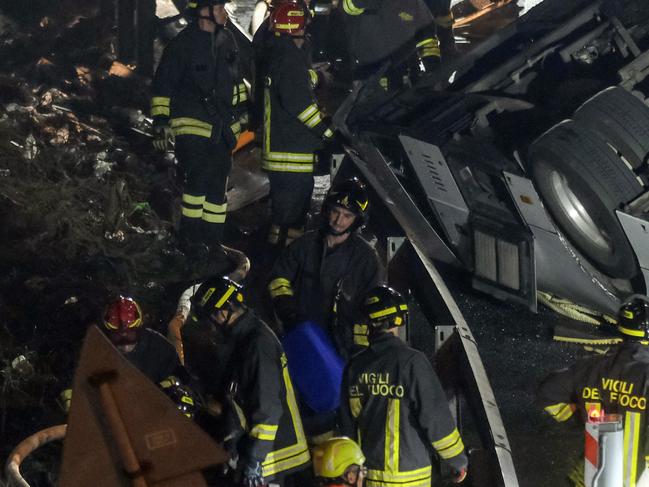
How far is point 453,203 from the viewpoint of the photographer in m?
7.78

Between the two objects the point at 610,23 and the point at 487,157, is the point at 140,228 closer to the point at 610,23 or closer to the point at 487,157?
the point at 487,157

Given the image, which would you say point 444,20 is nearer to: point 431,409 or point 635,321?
point 635,321

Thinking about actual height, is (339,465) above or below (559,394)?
above

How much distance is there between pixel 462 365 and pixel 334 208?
1.15 metres

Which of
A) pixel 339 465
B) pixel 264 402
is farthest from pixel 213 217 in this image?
pixel 339 465

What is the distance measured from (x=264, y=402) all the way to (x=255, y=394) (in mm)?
57

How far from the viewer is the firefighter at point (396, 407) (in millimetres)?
5656

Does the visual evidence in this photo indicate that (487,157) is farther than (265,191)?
No

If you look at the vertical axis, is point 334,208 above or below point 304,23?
below

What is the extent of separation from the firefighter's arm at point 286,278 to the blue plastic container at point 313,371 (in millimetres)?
315

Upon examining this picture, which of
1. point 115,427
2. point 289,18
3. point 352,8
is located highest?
point 289,18

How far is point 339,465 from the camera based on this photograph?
16.9 feet

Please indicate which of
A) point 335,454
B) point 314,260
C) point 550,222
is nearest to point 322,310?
point 314,260

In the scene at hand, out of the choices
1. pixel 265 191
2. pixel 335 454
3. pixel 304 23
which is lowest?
pixel 265 191
